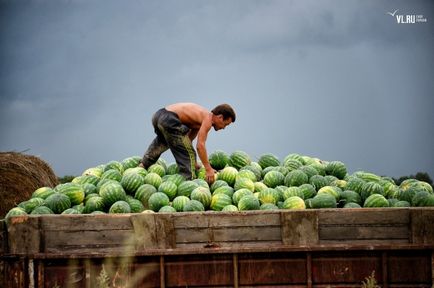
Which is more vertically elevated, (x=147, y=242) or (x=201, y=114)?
(x=201, y=114)

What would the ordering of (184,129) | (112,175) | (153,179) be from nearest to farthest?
(153,179), (112,175), (184,129)

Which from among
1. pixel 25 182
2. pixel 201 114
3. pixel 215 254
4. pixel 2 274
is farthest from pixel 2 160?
pixel 215 254

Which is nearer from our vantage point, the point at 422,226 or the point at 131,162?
the point at 422,226

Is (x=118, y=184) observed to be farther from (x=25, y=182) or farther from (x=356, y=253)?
(x=25, y=182)

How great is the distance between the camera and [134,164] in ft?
29.6

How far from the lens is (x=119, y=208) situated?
6844 mm

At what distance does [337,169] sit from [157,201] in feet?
9.87

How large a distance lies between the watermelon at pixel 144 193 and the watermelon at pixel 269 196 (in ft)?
4.87

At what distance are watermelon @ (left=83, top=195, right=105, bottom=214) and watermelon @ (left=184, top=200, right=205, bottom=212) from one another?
1203 millimetres

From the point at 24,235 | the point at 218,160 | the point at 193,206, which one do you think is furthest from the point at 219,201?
the point at 24,235

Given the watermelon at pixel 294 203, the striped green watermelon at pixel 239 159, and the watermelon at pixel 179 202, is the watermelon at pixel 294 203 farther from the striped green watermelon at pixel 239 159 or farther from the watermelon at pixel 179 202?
the striped green watermelon at pixel 239 159

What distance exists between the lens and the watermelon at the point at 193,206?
6.70 meters

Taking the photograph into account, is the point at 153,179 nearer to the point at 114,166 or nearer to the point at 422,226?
the point at 114,166

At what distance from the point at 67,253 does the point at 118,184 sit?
1.79 metres
